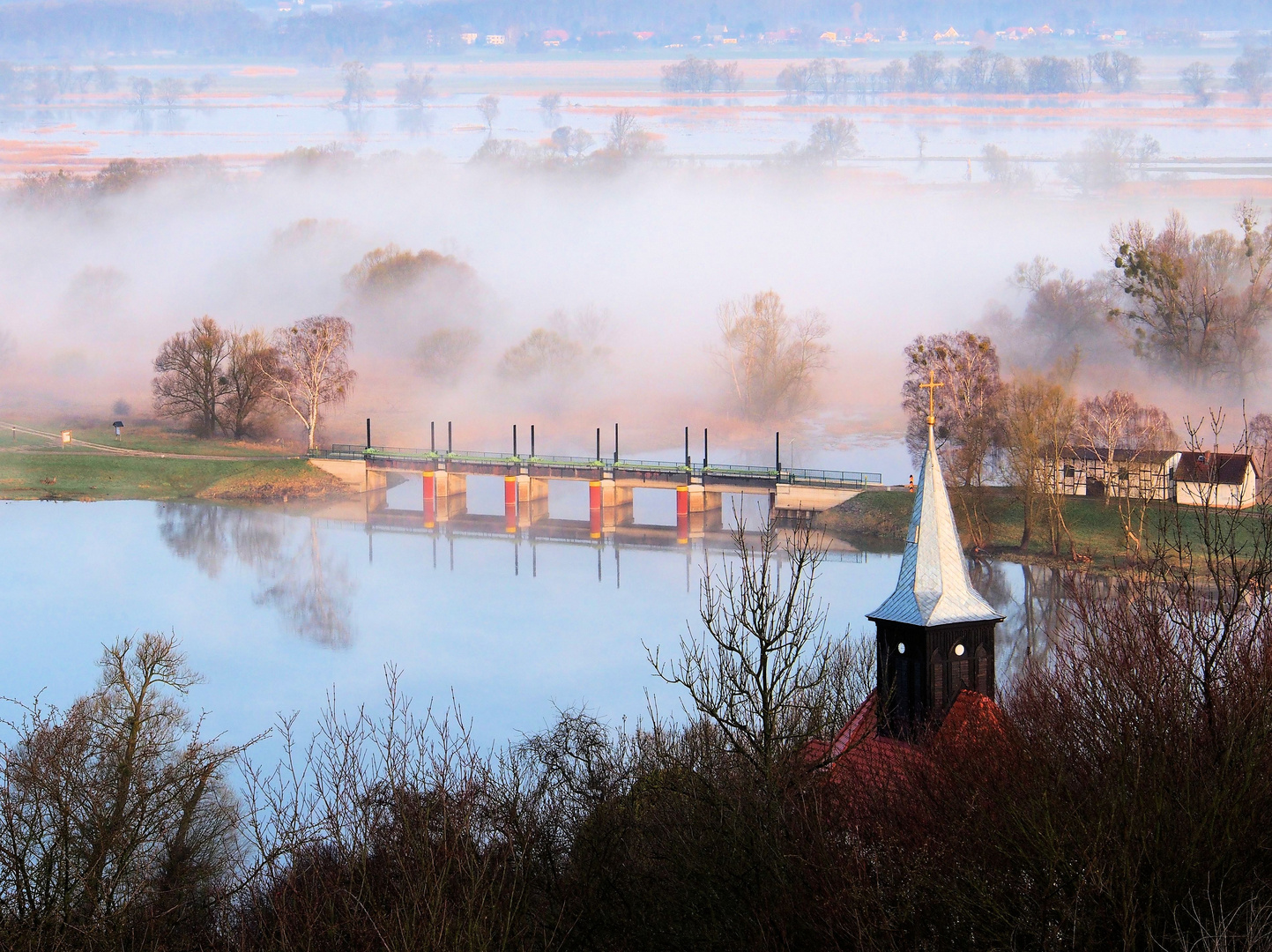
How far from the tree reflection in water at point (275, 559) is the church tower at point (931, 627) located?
23.3 metres

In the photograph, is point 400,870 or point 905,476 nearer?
point 400,870

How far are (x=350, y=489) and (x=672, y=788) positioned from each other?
5239 centimetres

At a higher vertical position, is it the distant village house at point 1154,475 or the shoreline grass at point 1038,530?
the distant village house at point 1154,475

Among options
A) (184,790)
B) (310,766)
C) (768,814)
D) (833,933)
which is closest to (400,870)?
(184,790)

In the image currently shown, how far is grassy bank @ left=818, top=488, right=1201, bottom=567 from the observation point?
43.9 metres

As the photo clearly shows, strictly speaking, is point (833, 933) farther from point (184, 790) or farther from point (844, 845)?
point (184, 790)

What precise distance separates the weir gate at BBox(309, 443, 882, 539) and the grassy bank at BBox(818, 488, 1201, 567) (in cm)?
280

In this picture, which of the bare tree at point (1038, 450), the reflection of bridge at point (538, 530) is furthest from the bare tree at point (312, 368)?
the bare tree at point (1038, 450)

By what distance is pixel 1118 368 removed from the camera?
66.9m

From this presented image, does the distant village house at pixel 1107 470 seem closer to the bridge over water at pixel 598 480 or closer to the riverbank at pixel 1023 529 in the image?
the riverbank at pixel 1023 529

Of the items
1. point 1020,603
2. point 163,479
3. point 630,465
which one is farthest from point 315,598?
point 163,479

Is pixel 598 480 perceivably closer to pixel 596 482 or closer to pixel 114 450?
pixel 596 482

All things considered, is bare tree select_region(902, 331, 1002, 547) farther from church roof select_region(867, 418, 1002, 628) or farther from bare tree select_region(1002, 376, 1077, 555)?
church roof select_region(867, 418, 1002, 628)

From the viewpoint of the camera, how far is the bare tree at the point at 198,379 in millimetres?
69812
